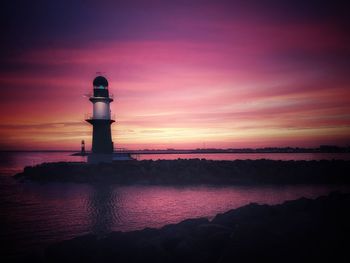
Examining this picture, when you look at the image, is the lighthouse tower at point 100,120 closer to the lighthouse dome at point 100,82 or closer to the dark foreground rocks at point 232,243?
the lighthouse dome at point 100,82

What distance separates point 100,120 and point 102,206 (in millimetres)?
13271

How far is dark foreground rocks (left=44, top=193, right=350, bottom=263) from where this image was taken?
7023mm

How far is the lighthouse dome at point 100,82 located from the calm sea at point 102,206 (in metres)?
10.8

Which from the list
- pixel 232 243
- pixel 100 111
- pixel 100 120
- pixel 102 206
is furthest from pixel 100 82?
pixel 232 243

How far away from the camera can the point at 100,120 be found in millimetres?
29109

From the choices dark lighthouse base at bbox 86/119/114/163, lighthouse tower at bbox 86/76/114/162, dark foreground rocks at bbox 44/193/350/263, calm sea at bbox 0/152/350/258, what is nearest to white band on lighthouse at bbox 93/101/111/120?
lighthouse tower at bbox 86/76/114/162

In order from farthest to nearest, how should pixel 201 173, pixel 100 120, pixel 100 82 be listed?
1. pixel 100 82
2. pixel 100 120
3. pixel 201 173

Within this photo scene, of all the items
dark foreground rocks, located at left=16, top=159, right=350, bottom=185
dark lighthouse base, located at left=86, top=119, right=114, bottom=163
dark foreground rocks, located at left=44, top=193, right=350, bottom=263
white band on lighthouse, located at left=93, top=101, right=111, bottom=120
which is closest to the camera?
dark foreground rocks, located at left=44, top=193, right=350, bottom=263

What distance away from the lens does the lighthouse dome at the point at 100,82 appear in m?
29.7

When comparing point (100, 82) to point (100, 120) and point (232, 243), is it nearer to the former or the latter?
point (100, 120)

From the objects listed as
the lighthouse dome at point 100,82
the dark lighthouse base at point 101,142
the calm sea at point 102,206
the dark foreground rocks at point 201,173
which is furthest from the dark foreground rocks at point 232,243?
the lighthouse dome at point 100,82

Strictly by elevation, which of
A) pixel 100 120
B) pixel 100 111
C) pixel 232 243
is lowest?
pixel 232 243

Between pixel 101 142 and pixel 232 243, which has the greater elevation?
pixel 101 142

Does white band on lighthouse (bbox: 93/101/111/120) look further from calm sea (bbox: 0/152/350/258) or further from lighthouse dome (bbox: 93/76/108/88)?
calm sea (bbox: 0/152/350/258)
